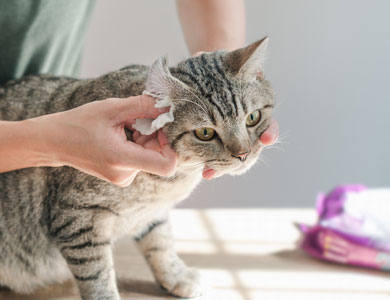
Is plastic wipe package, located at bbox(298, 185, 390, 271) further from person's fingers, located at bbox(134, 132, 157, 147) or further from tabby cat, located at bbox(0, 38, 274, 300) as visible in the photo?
person's fingers, located at bbox(134, 132, 157, 147)

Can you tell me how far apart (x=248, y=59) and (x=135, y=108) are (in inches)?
10.1

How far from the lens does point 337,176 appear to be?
2.45 meters

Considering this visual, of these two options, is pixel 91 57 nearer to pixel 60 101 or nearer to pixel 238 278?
pixel 60 101

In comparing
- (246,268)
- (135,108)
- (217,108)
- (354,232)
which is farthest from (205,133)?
(354,232)

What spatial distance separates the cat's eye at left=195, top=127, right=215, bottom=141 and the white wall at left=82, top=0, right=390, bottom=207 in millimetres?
1157

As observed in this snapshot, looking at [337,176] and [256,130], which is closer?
[256,130]

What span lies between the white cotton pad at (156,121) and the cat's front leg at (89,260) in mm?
305

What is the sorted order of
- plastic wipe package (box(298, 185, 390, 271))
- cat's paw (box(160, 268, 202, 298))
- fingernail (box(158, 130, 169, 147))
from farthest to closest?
plastic wipe package (box(298, 185, 390, 271)), cat's paw (box(160, 268, 202, 298)), fingernail (box(158, 130, 169, 147))

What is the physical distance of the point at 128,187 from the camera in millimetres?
1143

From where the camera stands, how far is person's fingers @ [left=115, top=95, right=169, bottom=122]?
957 mm

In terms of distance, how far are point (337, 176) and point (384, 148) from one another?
25cm

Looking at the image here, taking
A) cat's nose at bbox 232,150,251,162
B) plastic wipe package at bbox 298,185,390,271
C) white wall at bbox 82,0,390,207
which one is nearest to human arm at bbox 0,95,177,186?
cat's nose at bbox 232,150,251,162

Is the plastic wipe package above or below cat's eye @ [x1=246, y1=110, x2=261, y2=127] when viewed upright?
below

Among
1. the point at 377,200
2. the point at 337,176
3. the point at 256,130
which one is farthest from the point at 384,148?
the point at 256,130
